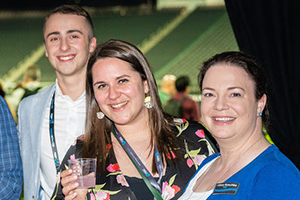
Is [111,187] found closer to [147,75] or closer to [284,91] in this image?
[147,75]

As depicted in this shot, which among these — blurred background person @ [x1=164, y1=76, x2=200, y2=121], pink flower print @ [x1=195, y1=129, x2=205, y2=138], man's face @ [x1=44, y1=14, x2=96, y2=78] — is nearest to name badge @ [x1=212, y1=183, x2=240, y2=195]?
pink flower print @ [x1=195, y1=129, x2=205, y2=138]

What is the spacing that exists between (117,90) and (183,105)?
187 inches

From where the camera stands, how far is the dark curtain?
3.80 m

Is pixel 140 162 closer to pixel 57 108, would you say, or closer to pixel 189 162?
pixel 189 162

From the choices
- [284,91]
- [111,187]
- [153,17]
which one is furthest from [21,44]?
[111,187]

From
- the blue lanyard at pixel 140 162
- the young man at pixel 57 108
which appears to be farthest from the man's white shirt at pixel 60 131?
the blue lanyard at pixel 140 162

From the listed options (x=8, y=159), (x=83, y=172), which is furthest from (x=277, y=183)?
(x=8, y=159)

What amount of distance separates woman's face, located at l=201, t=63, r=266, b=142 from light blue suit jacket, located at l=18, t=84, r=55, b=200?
136cm

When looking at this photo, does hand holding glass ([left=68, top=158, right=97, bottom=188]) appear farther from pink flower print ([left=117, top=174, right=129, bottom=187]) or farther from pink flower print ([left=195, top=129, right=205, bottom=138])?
pink flower print ([left=195, top=129, right=205, bottom=138])

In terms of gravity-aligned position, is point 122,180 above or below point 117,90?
below

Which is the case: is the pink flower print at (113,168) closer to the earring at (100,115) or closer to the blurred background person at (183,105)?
the earring at (100,115)

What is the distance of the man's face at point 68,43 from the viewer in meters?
2.91

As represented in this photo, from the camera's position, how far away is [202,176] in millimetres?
2068

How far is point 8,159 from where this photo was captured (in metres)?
2.60
